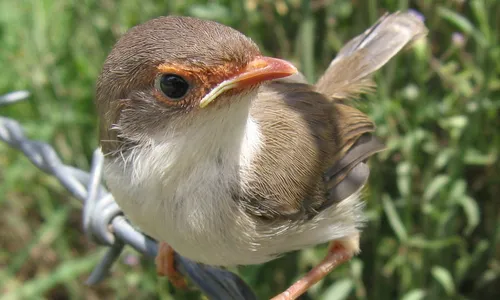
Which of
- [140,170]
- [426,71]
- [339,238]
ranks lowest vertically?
[339,238]

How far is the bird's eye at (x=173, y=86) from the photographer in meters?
1.82

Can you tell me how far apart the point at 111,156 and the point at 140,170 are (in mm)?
190

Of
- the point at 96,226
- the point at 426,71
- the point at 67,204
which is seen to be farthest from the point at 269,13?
the point at 96,226

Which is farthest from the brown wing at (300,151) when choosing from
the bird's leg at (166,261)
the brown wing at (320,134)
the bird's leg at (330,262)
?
the bird's leg at (166,261)

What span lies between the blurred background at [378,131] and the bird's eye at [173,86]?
1.45m

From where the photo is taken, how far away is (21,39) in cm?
425

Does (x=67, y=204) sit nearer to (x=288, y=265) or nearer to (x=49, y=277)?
(x=49, y=277)

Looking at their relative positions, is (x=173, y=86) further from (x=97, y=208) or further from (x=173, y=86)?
(x=97, y=208)

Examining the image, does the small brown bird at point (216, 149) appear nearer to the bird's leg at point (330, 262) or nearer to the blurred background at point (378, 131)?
the bird's leg at point (330, 262)

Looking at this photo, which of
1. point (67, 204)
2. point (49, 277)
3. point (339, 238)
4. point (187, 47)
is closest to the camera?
point (187, 47)

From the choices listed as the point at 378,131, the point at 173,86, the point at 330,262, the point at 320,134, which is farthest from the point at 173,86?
the point at 378,131

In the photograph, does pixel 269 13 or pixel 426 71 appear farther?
pixel 269 13

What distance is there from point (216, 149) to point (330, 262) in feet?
2.93

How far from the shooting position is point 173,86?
184cm
